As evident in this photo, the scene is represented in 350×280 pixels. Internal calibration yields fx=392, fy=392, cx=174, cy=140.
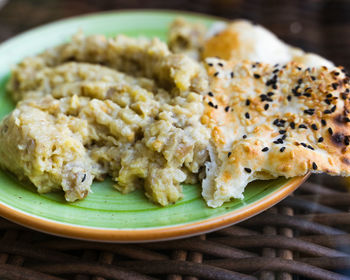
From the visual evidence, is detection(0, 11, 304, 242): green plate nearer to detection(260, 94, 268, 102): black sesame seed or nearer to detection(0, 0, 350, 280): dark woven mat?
detection(0, 0, 350, 280): dark woven mat

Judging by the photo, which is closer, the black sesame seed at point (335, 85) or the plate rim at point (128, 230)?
the plate rim at point (128, 230)

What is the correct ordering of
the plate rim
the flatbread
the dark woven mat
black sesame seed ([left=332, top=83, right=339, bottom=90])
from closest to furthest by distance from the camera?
the plate rim → the dark woven mat → the flatbread → black sesame seed ([left=332, top=83, right=339, bottom=90])

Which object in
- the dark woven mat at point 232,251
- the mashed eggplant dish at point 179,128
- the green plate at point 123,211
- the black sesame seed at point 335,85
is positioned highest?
the black sesame seed at point 335,85

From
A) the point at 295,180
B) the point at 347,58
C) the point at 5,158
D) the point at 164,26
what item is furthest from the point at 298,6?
the point at 5,158

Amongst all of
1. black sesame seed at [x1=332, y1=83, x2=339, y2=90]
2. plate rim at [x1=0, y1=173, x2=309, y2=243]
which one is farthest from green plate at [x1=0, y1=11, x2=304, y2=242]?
black sesame seed at [x1=332, y1=83, x2=339, y2=90]

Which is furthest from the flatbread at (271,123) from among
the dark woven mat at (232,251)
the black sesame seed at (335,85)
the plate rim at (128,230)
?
the dark woven mat at (232,251)

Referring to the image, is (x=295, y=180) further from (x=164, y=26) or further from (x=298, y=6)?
(x=298, y=6)

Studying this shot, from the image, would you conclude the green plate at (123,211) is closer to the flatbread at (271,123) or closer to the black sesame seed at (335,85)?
the flatbread at (271,123)
